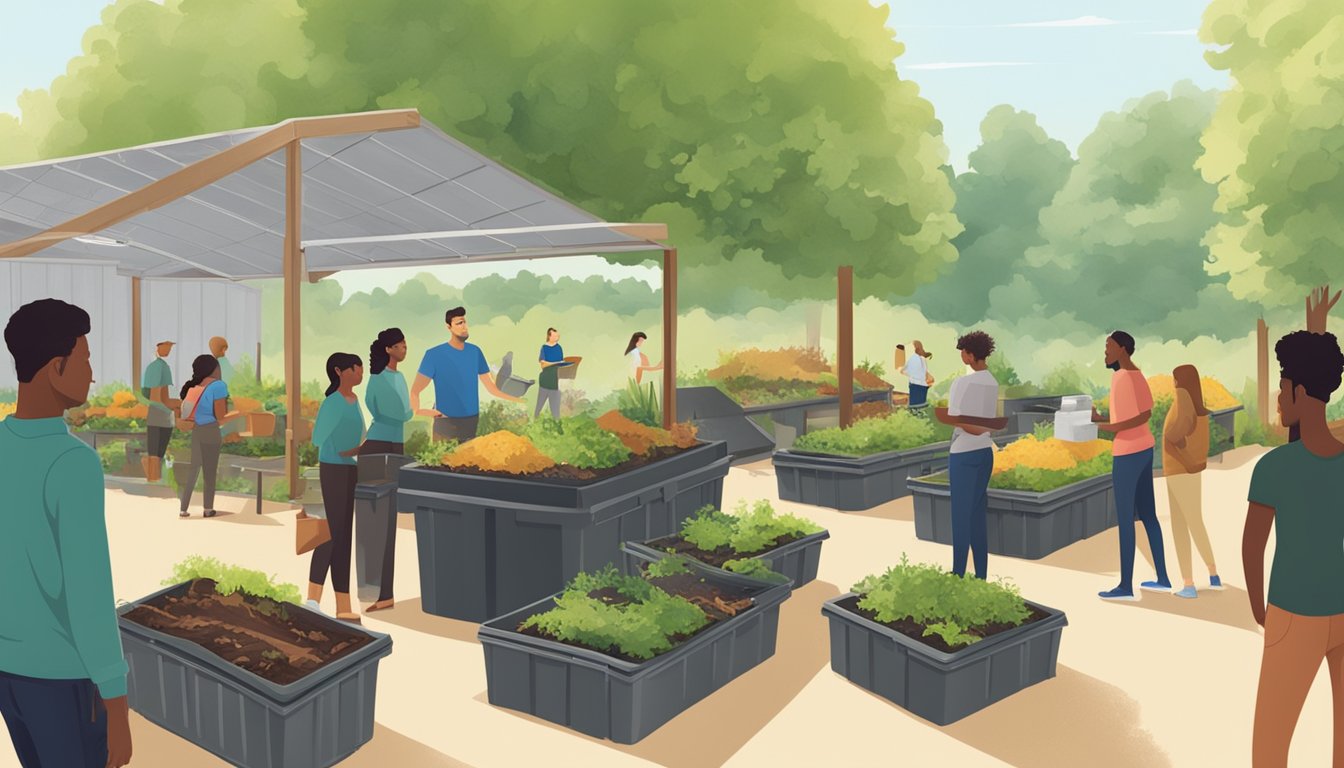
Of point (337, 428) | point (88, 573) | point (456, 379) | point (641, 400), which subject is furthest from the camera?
point (641, 400)

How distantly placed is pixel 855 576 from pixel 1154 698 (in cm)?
299

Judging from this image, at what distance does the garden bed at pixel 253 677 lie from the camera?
4383 mm

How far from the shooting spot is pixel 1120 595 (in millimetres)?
7633

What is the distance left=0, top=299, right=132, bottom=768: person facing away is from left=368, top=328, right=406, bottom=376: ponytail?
13.9ft

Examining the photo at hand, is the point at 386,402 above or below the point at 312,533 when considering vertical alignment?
above

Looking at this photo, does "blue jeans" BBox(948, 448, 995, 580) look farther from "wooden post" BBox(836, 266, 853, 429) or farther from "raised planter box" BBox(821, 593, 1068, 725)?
"wooden post" BBox(836, 266, 853, 429)

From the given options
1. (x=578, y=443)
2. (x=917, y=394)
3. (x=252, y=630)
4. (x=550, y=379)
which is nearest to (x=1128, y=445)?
(x=578, y=443)

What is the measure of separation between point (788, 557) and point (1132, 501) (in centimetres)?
242

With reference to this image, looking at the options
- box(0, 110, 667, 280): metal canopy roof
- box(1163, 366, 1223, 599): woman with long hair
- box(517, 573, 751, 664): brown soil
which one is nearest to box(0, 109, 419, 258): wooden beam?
box(0, 110, 667, 280): metal canopy roof

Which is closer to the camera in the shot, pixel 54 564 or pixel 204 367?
pixel 54 564

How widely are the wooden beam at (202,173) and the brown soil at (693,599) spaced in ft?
12.5

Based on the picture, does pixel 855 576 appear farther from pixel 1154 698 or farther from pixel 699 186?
pixel 699 186

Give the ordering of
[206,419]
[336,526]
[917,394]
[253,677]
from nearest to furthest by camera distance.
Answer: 1. [253,677]
2. [336,526]
3. [206,419]
4. [917,394]

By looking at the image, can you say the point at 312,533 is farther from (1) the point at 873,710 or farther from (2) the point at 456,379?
(1) the point at 873,710
